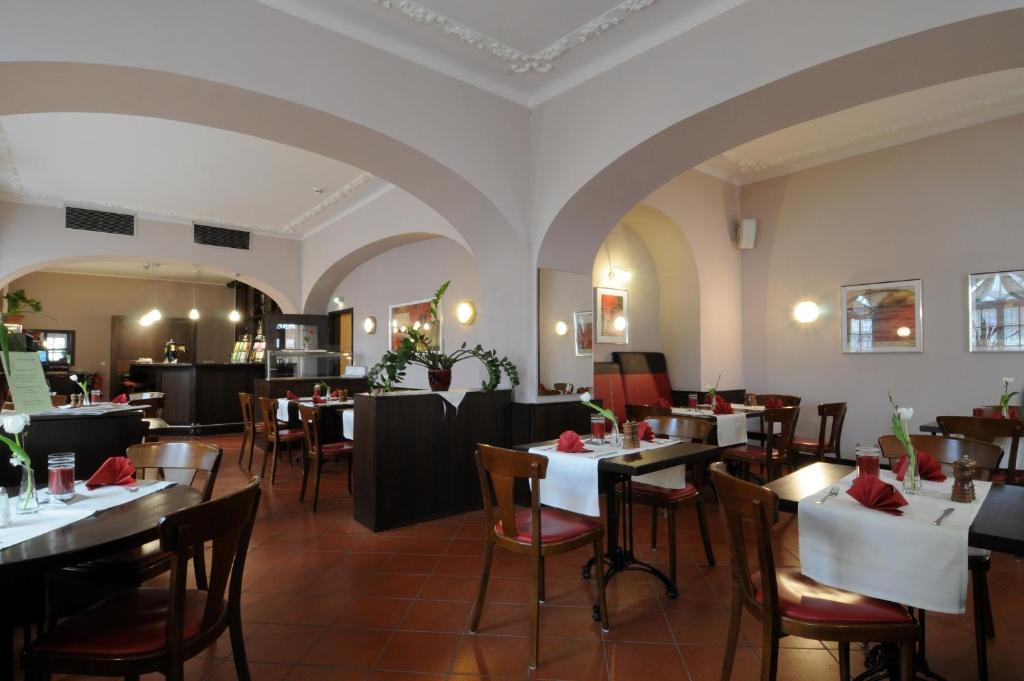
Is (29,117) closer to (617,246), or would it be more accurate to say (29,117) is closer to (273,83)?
(273,83)

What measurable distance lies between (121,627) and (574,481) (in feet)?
6.02

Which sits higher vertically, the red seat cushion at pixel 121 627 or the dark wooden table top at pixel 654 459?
the dark wooden table top at pixel 654 459

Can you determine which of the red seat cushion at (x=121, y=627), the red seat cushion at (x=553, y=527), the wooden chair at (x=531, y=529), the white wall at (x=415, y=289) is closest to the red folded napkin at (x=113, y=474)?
the red seat cushion at (x=121, y=627)

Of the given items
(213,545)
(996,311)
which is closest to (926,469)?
(213,545)

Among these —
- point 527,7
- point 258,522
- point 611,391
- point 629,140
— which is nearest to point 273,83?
point 527,7

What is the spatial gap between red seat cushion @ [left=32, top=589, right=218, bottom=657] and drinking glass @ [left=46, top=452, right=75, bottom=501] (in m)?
0.48

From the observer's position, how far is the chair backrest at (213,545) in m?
1.52

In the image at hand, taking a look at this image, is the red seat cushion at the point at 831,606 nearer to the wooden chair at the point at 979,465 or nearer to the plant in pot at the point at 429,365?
the wooden chair at the point at 979,465

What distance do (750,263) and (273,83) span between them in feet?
20.1

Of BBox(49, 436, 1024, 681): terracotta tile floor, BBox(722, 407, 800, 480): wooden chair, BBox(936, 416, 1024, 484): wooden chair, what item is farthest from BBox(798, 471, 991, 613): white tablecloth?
BBox(722, 407, 800, 480): wooden chair

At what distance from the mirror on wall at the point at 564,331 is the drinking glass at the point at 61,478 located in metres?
3.27

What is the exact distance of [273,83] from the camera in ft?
11.1


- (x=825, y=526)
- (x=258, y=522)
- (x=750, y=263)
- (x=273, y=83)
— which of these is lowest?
(x=258, y=522)

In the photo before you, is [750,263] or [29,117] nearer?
[29,117]
